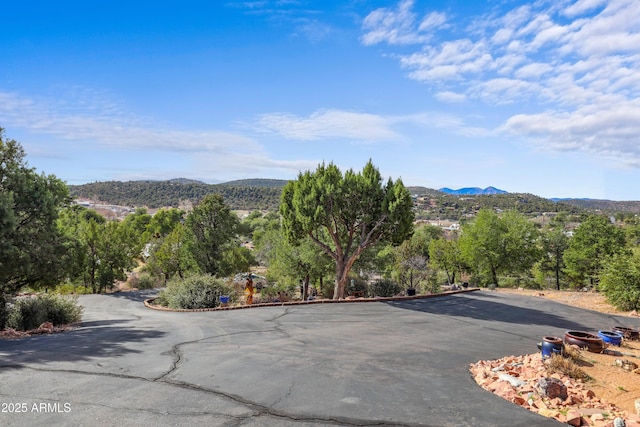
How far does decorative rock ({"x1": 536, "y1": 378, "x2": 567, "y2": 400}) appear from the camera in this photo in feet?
18.9

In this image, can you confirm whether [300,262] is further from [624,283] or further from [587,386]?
[587,386]

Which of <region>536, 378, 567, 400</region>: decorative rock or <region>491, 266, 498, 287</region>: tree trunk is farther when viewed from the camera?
<region>491, 266, 498, 287</region>: tree trunk

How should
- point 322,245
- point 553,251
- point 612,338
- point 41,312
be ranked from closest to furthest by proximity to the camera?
point 612,338
point 41,312
point 322,245
point 553,251

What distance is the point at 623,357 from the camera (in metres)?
8.67

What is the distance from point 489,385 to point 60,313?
13.5 m

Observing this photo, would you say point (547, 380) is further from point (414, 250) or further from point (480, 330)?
point (414, 250)

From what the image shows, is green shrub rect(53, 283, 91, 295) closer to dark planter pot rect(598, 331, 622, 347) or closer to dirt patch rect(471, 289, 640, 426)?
dirt patch rect(471, 289, 640, 426)

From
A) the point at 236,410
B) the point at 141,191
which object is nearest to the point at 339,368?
the point at 236,410

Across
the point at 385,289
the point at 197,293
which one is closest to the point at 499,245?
the point at 385,289

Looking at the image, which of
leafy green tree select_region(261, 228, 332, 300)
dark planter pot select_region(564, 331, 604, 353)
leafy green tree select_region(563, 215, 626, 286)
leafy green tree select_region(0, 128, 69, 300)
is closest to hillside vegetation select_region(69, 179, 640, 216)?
leafy green tree select_region(563, 215, 626, 286)

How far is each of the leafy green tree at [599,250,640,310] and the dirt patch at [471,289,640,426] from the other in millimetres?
11141

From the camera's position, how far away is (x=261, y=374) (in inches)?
257

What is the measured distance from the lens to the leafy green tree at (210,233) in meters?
28.1

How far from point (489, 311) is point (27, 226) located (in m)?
19.3
